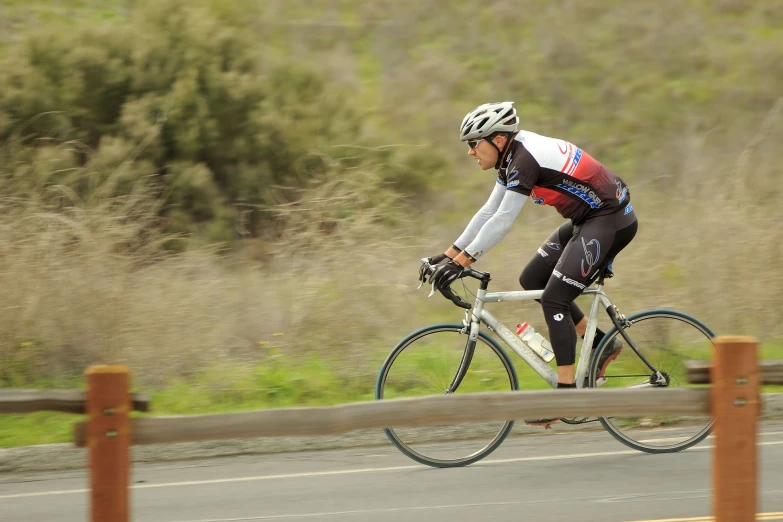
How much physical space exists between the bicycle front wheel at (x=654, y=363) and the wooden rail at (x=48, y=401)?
3372mm

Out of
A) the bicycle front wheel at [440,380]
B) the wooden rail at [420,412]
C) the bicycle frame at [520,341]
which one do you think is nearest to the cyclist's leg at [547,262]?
the bicycle frame at [520,341]

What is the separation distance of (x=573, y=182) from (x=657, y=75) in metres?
14.9

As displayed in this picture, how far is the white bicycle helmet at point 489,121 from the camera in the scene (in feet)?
18.7

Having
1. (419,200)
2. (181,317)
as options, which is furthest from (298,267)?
(419,200)

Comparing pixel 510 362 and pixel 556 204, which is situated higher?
pixel 556 204

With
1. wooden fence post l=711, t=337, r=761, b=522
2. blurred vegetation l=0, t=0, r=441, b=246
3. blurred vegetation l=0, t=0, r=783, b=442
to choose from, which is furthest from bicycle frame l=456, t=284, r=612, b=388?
blurred vegetation l=0, t=0, r=441, b=246

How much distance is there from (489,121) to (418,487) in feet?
7.42

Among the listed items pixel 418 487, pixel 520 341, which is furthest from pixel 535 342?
pixel 418 487

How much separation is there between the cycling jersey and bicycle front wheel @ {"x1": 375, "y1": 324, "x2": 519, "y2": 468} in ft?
3.23

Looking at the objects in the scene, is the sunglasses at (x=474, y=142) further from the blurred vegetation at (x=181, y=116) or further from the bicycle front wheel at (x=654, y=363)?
the blurred vegetation at (x=181, y=116)

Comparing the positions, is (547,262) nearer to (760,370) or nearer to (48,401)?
(760,370)

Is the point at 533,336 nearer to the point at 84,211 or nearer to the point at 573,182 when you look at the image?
the point at 573,182

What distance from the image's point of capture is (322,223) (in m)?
9.27

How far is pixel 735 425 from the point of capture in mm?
3812
